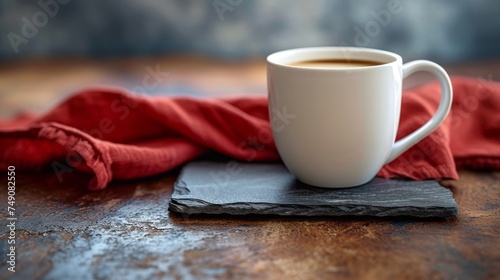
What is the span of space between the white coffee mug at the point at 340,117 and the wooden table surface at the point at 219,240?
6 centimetres

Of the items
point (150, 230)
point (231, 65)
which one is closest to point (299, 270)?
point (150, 230)

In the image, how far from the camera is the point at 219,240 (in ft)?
1.69

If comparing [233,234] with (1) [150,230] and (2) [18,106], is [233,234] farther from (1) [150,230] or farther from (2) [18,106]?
(2) [18,106]

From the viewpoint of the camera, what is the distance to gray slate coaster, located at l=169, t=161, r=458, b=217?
0.55 m

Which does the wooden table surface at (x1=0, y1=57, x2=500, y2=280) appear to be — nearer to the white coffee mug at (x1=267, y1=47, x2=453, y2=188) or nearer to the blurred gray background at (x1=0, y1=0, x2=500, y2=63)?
the white coffee mug at (x1=267, y1=47, x2=453, y2=188)

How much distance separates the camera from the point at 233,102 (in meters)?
0.74

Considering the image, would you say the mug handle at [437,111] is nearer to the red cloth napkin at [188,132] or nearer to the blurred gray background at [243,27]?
the red cloth napkin at [188,132]

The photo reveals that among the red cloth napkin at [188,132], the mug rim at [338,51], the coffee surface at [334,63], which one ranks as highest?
the mug rim at [338,51]

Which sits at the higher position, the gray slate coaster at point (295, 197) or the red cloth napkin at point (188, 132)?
the red cloth napkin at point (188, 132)

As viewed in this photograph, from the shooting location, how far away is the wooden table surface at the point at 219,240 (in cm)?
46

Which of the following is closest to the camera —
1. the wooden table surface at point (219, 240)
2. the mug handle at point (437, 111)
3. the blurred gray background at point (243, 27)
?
the wooden table surface at point (219, 240)

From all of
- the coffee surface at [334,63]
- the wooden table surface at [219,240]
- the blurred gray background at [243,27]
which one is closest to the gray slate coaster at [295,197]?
the wooden table surface at [219,240]

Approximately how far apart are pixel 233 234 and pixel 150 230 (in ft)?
0.25

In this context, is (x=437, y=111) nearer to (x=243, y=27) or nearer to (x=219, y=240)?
(x=219, y=240)
